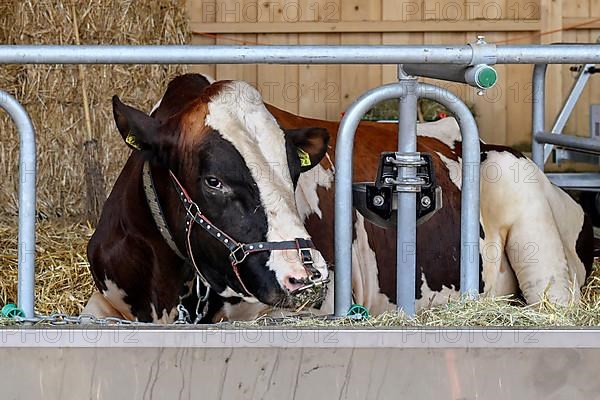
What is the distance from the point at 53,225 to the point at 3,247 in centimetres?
55

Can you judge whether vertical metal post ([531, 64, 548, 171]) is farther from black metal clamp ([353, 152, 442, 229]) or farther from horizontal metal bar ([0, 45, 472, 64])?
horizontal metal bar ([0, 45, 472, 64])

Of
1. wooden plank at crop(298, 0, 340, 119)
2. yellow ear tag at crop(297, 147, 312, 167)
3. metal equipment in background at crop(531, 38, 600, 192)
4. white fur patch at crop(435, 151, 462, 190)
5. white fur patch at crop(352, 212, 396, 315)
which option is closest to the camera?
yellow ear tag at crop(297, 147, 312, 167)

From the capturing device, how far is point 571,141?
5125mm

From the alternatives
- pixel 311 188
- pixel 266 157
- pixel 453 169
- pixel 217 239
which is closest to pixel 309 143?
pixel 266 157

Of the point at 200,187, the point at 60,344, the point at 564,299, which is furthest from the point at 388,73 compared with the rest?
the point at 60,344

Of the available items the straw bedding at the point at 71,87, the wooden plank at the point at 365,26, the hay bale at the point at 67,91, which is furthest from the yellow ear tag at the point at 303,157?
the wooden plank at the point at 365,26

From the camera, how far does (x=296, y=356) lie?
2424 mm

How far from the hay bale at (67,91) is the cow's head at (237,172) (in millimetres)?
3507

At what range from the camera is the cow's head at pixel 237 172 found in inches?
119

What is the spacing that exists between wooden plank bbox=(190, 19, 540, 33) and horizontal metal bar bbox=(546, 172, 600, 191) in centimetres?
202

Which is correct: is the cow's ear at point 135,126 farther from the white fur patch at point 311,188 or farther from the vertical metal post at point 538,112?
the vertical metal post at point 538,112

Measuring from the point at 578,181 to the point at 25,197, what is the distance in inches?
147

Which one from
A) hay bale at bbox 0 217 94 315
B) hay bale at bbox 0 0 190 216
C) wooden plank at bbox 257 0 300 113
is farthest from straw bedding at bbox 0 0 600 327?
wooden plank at bbox 257 0 300 113

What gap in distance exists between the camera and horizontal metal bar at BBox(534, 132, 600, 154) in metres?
4.95
